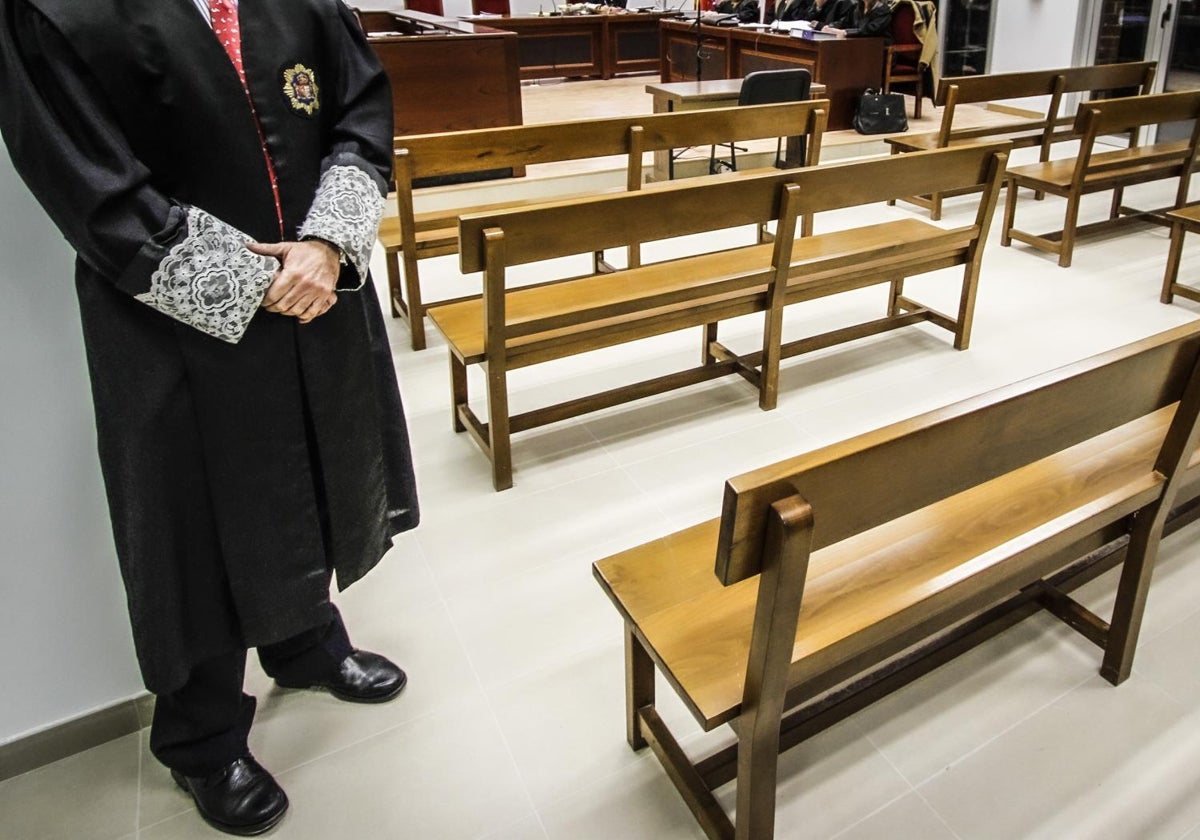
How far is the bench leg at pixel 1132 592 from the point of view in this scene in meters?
1.61

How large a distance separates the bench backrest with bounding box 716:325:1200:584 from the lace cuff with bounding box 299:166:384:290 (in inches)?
25.7

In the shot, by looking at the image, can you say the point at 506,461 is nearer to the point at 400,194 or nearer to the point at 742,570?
the point at 400,194

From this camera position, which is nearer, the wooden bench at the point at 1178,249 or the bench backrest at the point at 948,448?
the bench backrest at the point at 948,448

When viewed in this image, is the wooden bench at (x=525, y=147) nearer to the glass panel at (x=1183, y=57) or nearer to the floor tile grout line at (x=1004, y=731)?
the floor tile grout line at (x=1004, y=731)

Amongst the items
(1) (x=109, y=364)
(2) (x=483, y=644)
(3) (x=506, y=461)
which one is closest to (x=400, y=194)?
(3) (x=506, y=461)

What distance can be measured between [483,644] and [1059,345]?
2423mm

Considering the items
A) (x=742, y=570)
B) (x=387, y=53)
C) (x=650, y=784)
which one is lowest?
(x=650, y=784)

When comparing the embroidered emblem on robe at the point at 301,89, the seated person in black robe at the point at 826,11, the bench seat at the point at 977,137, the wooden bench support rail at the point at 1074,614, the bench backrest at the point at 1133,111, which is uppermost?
the seated person in black robe at the point at 826,11

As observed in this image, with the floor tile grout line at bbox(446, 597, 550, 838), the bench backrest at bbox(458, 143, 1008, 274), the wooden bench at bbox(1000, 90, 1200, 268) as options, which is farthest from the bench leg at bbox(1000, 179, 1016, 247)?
the floor tile grout line at bbox(446, 597, 550, 838)

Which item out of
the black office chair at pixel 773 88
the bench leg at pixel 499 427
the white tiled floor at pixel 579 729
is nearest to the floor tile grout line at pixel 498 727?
the white tiled floor at pixel 579 729

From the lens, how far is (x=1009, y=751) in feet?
5.14

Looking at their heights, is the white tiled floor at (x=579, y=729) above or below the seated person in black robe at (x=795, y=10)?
below

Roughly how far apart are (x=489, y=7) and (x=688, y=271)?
327 inches

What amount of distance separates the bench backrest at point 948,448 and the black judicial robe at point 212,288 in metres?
0.68
